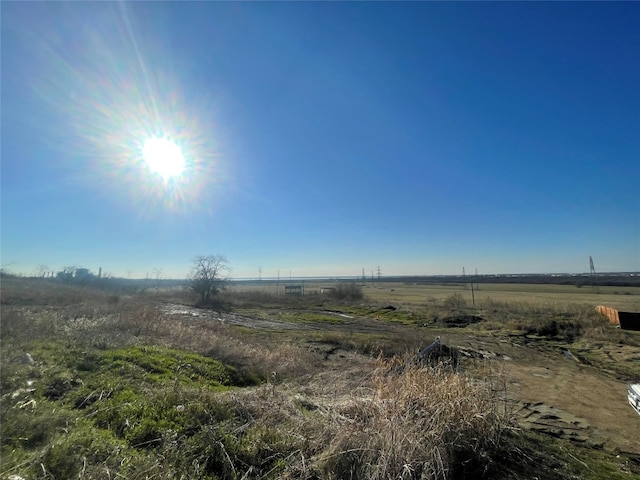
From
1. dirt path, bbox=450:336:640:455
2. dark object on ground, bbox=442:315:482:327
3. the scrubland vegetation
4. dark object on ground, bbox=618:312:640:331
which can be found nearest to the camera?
the scrubland vegetation

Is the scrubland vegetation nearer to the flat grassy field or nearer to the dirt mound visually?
the dirt mound

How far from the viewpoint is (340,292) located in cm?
6266

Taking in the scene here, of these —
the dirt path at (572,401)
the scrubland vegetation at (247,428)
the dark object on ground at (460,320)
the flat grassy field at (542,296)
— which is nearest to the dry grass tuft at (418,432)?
the scrubland vegetation at (247,428)

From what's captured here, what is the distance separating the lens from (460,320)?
32094 millimetres

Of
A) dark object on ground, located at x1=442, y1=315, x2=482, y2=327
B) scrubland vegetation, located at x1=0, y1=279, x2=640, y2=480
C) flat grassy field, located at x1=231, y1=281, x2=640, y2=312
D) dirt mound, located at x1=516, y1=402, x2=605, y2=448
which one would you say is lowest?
dark object on ground, located at x1=442, y1=315, x2=482, y2=327

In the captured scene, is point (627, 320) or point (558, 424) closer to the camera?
point (558, 424)

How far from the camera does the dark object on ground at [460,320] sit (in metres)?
31.1

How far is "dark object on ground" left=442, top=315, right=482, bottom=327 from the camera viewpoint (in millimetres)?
31095

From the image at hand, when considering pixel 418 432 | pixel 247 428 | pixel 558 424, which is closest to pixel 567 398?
pixel 558 424

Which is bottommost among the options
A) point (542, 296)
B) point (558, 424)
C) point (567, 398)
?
point (567, 398)

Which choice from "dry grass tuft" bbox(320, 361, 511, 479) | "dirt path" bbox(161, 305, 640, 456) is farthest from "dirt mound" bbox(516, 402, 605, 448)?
"dry grass tuft" bbox(320, 361, 511, 479)

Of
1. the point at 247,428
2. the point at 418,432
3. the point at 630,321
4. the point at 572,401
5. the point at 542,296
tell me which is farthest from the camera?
the point at 542,296

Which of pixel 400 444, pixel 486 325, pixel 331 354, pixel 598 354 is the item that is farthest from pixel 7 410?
pixel 486 325

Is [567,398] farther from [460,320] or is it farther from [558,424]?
[460,320]
